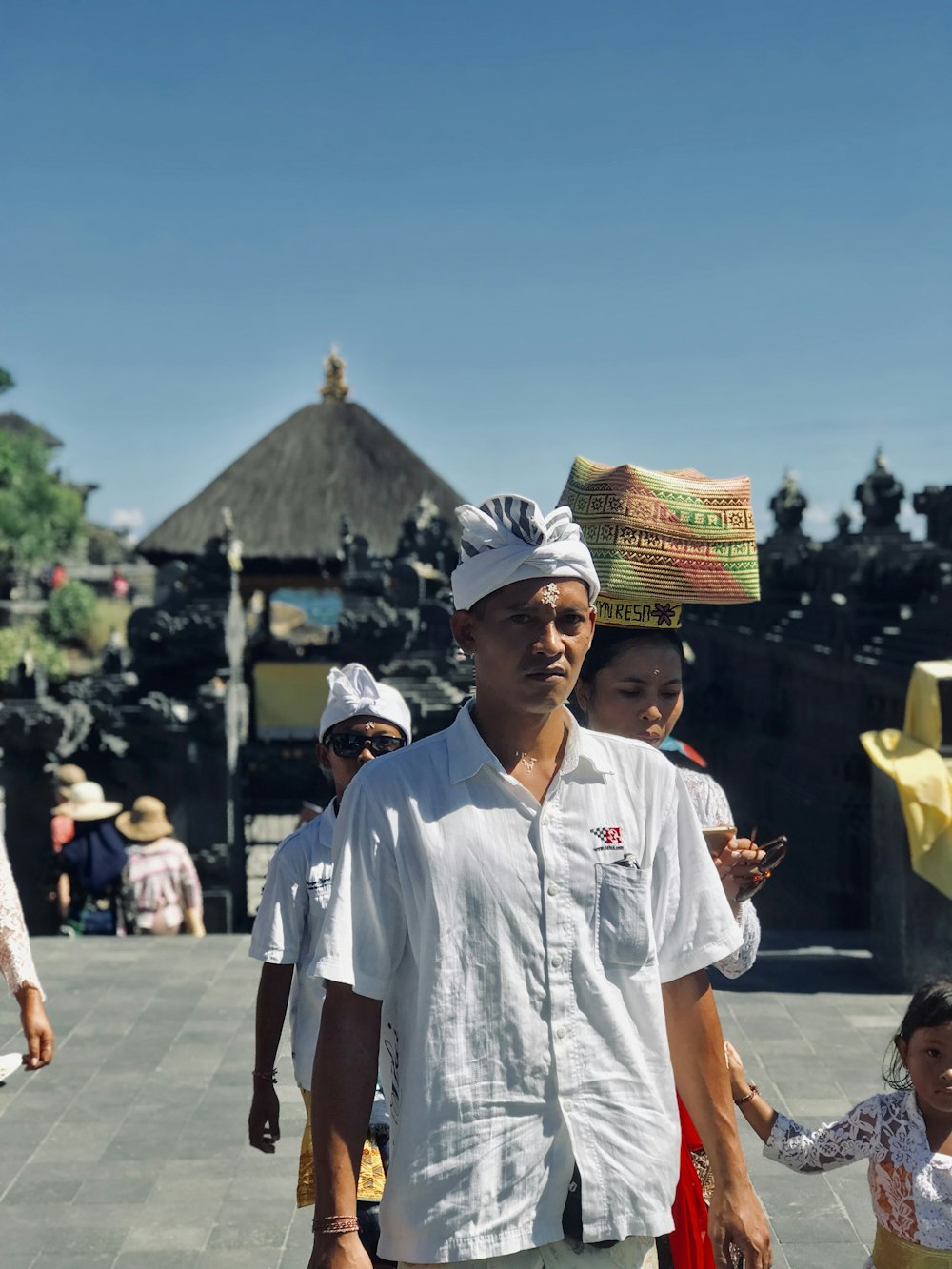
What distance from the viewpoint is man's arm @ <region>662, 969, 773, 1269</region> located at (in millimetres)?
2500

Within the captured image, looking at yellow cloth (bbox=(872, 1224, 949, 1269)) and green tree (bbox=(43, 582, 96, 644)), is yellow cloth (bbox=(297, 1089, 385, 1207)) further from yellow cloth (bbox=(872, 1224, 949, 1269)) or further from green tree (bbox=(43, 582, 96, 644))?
green tree (bbox=(43, 582, 96, 644))

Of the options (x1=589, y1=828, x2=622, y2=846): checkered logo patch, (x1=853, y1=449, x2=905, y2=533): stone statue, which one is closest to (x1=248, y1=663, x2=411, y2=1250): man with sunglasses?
(x1=589, y1=828, x2=622, y2=846): checkered logo patch

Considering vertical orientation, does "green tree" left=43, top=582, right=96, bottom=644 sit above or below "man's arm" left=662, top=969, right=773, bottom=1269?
above

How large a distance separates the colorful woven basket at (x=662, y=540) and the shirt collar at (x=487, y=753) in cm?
89

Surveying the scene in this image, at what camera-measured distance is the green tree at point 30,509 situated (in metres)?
51.4

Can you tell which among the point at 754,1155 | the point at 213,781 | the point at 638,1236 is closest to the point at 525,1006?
the point at 638,1236

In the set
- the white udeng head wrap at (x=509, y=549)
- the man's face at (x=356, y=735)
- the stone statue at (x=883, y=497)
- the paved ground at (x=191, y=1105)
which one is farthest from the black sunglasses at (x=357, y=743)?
the stone statue at (x=883, y=497)

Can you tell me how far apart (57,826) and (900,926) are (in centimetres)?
554

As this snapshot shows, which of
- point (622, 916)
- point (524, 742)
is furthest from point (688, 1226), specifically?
point (524, 742)

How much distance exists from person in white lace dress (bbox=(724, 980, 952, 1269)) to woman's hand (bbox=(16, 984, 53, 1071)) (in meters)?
1.77

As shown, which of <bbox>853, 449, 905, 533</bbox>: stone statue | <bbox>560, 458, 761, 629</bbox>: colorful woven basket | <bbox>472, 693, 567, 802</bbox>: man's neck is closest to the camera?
<bbox>472, 693, 567, 802</bbox>: man's neck

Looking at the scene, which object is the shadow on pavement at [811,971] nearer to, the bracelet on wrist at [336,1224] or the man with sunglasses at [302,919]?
the man with sunglasses at [302,919]

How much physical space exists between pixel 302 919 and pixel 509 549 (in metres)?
1.44

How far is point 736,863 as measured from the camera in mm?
3008
